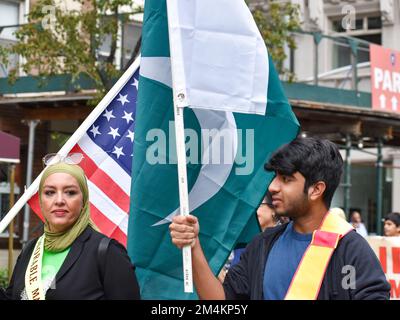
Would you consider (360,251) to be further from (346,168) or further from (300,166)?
(346,168)

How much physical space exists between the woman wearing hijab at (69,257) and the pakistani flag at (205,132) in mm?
529

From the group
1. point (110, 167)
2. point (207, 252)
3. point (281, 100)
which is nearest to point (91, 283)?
point (207, 252)

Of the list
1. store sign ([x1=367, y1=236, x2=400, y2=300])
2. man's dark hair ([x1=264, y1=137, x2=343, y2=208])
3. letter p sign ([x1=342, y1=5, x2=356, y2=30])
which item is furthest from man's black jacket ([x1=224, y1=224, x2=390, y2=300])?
letter p sign ([x1=342, y1=5, x2=356, y2=30])

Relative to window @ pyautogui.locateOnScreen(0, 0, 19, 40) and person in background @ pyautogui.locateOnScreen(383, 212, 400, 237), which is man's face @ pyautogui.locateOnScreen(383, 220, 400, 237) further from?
window @ pyautogui.locateOnScreen(0, 0, 19, 40)

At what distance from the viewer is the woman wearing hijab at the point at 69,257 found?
13.6ft

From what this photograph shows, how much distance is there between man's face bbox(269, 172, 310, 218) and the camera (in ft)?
13.4

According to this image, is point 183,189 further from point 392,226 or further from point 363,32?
point 363,32

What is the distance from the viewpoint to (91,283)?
4164 mm

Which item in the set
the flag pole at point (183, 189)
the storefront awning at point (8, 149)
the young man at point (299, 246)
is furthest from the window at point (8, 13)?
the young man at point (299, 246)

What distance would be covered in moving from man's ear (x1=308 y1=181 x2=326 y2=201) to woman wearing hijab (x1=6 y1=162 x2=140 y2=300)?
79 cm

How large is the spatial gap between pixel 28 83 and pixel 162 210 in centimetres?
1330

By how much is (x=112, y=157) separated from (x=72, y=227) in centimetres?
204

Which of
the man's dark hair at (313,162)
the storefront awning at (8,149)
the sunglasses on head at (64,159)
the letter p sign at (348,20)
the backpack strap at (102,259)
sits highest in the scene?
the letter p sign at (348,20)

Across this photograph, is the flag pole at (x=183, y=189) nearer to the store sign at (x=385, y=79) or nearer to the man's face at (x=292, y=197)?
the man's face at (x=292, y=197)
